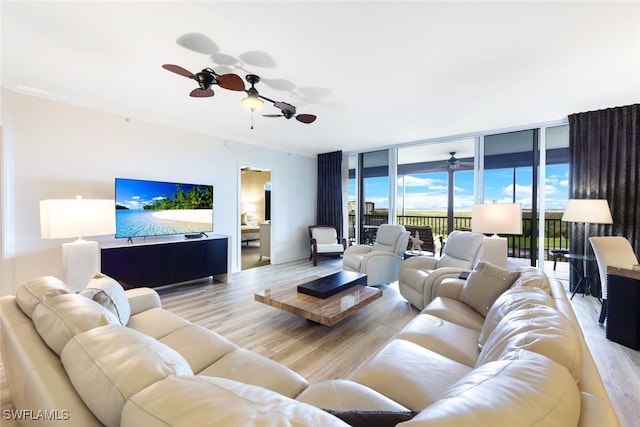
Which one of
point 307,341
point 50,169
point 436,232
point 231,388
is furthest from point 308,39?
point 436,232

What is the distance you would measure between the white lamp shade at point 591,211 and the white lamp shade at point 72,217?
5406 millimetres

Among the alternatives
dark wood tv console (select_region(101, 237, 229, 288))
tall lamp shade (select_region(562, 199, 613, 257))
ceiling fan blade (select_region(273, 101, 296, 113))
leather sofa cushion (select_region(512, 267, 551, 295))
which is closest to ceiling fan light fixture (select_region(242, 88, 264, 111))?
ceiling fan blade (select_region(273, 101, 296, 113))

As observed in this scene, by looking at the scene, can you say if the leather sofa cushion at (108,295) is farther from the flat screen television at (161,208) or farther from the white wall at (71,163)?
the white wall at (71,163)

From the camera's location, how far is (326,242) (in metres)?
6.01

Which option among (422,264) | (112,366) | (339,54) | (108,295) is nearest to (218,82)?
(339,54)

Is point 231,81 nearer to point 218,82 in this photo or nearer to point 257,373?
point 218,82

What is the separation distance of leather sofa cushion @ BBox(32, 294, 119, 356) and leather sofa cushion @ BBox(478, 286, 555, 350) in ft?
5.96

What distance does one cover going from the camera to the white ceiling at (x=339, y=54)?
1796mm

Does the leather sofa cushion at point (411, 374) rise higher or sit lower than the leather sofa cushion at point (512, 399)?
lower

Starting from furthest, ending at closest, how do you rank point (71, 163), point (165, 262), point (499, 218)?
point (165, 262) → point (71, 163) → point (499, 218)

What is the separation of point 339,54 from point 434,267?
2.62 metres

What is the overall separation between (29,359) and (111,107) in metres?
3.65

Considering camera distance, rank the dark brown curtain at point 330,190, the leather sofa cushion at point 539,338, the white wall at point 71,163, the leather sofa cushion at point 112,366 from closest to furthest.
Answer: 1. the leather sofa cushion at point 112,366
2. the leather sofa cushion at point 539,338
3. the white wall at point 71,163
4. the dark brown curtain at point 330,190

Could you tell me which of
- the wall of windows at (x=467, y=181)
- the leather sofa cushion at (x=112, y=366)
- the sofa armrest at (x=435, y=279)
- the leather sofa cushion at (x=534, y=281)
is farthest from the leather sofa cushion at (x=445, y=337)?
the wall of windows at (x=467, y=181)
